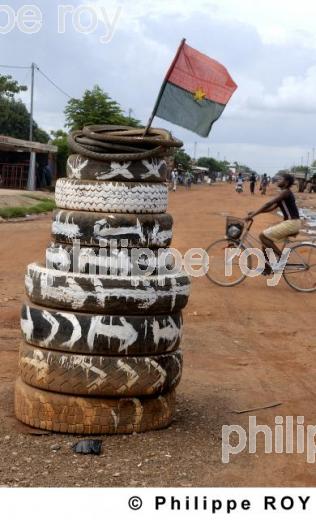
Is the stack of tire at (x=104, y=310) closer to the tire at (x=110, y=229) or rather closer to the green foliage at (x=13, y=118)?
the tire at (x=110, y=229)

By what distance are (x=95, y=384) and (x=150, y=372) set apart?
1.19 feet

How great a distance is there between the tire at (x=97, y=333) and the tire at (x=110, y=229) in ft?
1.57

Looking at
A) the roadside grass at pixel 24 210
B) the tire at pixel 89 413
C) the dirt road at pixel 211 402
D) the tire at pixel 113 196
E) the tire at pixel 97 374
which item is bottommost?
the roadside grass at pixel 24 210

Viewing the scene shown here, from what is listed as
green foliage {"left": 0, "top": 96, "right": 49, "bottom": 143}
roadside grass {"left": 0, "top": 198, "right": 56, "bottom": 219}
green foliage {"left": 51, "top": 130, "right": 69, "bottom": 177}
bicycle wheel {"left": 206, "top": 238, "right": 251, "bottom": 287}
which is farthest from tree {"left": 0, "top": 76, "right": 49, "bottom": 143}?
bicycle wheel {"left": 206, "top": 238, "right": 251, "bottom": 287}

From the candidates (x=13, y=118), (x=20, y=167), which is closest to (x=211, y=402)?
(x=20, y=167)

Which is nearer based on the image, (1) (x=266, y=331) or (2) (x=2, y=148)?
(1) (x=266, y=331)

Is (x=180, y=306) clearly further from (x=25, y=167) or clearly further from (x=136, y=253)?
(x=25, y=167)

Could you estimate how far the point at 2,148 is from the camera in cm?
3841

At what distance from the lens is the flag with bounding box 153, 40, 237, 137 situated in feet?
17.1

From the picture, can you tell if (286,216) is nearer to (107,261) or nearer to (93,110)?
(107,261)

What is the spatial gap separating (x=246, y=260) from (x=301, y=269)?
84 centimetres

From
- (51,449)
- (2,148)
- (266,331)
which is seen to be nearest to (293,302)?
(266,331)

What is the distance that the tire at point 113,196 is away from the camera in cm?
497

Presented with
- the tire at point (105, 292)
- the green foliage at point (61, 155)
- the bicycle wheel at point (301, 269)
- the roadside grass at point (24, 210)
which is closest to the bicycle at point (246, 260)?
the bicycle wheel at point (301, 269)
